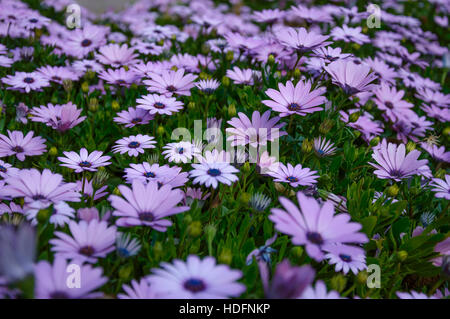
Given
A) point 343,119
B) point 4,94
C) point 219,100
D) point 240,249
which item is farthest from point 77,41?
point 240,249

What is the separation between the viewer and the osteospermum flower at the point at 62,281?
972 millimetres

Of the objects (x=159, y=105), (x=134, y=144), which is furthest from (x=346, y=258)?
(x=159, y=105)

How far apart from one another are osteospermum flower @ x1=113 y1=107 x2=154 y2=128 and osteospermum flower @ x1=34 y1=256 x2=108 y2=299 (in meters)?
1.03

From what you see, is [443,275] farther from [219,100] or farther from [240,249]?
[219,100]

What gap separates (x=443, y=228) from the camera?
1.77 m

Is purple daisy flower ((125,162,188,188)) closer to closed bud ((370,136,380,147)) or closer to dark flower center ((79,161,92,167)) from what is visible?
dark flower center ((79,161,92,167))

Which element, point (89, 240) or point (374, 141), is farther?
→ point (374, 141)

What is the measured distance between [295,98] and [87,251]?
111 cm

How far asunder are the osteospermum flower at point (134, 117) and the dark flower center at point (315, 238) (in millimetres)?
1119

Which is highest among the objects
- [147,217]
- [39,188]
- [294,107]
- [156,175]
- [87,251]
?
[294,107]

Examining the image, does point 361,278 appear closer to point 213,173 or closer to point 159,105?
point 213,173

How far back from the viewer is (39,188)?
1.29 m

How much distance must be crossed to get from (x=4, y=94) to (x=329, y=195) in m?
1.99

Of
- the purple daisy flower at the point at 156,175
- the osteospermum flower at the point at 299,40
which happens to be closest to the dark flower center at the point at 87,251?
the purple daisy flower at the point at 156,175
